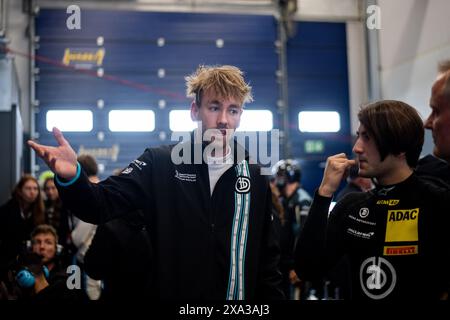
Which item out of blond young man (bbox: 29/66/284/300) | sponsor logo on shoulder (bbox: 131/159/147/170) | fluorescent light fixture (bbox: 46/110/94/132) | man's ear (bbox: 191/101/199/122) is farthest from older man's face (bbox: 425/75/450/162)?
fluorescent light fixture (bbox: 46/110/94/132)

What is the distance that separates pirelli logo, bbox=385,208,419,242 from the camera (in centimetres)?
171

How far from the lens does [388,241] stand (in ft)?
5.66

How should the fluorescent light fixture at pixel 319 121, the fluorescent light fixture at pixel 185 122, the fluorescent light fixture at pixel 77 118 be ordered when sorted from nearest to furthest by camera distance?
the fluorescent light fixture at pixel 185 122 → the fluorescent light fixture at pixel 77 118 → the fluorescent light fixture at pixel 319 121

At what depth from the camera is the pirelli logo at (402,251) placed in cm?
168

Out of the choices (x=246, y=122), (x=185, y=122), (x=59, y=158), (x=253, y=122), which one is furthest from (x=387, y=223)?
(x=253, y=122)

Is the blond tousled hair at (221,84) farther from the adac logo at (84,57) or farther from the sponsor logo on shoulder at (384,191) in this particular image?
the adac logo at (84,57)

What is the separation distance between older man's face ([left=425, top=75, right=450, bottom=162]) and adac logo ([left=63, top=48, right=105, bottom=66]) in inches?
268

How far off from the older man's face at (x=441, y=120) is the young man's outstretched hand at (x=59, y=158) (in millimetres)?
1162

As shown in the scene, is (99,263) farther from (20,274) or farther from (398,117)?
(398,117)

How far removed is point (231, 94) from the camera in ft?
6.37

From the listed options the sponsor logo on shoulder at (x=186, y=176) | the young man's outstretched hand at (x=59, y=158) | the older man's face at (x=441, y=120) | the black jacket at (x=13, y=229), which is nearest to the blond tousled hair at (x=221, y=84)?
the sponsor logo on shoulder at (x=186, y=176)

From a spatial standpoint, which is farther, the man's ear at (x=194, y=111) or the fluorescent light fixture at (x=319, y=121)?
the fluorescent light fixture at (x=319, y=121)

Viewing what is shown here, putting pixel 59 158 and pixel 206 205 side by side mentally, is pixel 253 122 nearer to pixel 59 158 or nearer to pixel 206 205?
pixel 206 205
